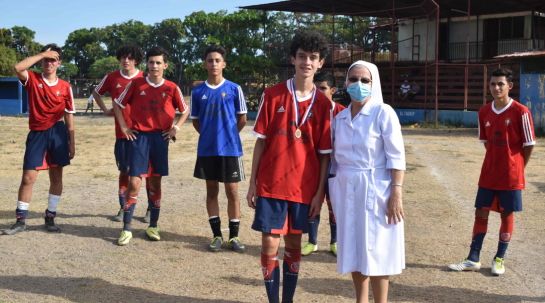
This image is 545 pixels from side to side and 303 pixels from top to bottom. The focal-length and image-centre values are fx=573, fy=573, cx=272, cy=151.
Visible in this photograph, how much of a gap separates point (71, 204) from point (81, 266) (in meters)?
3.09

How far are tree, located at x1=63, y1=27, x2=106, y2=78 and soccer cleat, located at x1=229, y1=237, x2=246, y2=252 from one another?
7428 centimetres

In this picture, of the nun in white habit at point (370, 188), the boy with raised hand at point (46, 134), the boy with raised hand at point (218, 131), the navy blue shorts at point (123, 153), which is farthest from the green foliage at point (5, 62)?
the nun in white habit at point (370, 188)

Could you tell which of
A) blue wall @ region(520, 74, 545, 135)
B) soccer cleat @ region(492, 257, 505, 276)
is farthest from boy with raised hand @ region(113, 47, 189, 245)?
blue wall @ region(520, 74, 545, 135)

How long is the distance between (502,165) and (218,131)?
273 cm

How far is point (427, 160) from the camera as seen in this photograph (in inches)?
525

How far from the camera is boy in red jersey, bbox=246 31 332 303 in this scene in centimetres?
396

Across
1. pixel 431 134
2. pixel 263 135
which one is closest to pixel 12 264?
pixel 263 135

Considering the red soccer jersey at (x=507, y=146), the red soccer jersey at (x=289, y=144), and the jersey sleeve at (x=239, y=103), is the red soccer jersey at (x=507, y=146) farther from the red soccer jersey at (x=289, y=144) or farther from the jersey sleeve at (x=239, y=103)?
the jersey sleeve at (x=239, y=103)

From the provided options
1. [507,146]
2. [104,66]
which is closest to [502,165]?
[507,146]

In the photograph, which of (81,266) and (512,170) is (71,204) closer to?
(81,266)

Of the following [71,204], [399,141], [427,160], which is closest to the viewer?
[399,141]

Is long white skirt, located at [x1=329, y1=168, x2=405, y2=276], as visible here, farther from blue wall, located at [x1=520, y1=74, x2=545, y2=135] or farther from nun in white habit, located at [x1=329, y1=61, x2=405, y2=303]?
blue wall, located at [x1=520, y1=74, x2=545, y2=135]

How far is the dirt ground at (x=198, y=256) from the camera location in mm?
4664

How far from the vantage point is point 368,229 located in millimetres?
3586
